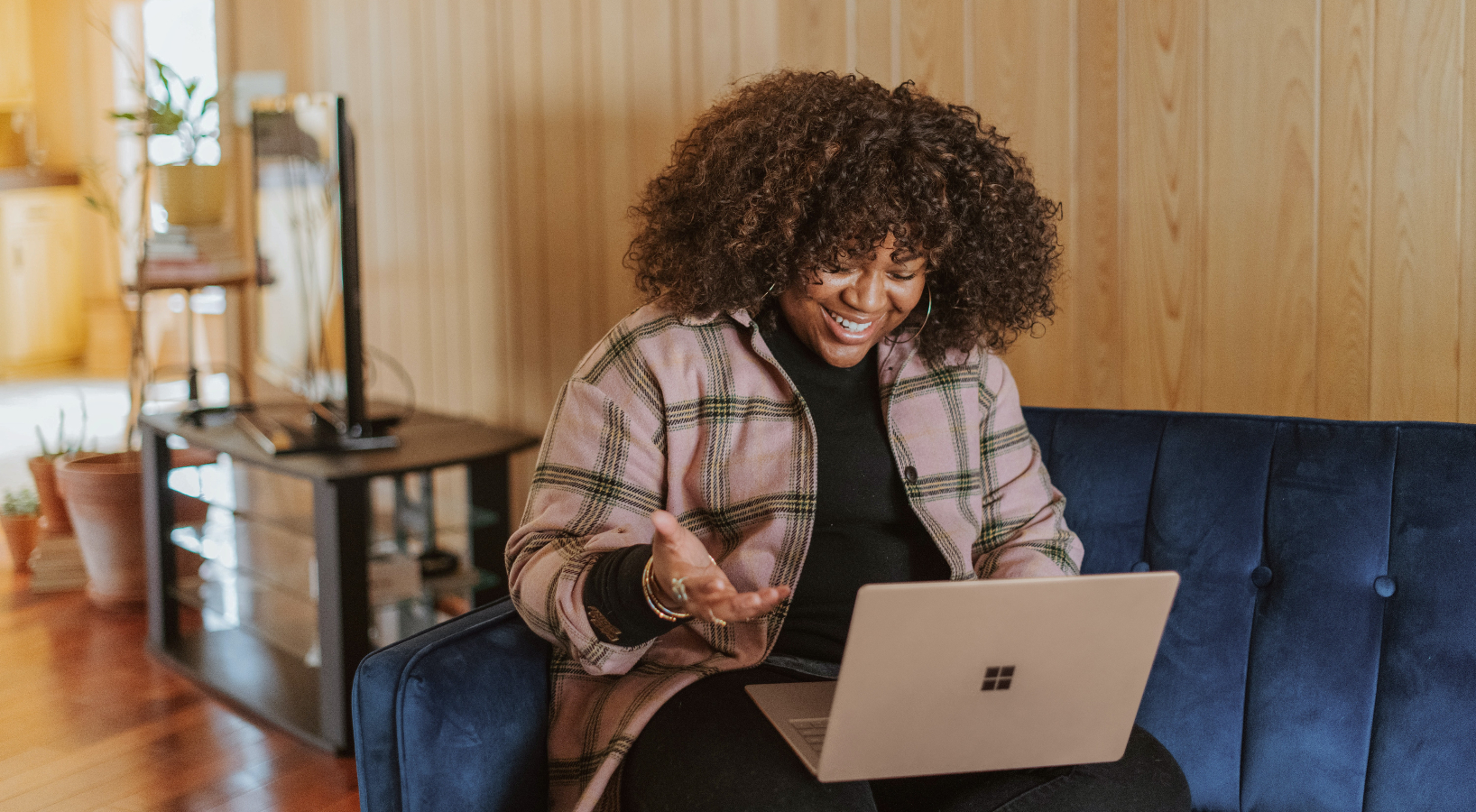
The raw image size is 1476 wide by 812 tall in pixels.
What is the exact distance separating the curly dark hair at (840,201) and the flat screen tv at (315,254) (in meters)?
1.06

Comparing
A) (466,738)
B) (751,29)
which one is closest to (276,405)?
(751,29)

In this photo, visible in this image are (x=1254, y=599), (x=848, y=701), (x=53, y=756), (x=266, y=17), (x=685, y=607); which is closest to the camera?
(x=848, y=701)

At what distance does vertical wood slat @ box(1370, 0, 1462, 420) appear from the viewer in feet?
4.91

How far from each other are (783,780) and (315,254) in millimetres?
1777

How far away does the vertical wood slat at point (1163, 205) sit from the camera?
5.51 ft

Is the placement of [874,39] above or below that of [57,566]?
above

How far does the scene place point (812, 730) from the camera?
116cm

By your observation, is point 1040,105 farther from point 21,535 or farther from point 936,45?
point 21,535

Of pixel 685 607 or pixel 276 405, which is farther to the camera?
pixel 276 405

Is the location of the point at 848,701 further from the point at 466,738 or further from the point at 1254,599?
the point at 1254,599

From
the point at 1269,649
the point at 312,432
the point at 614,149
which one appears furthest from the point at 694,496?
the point at 312,432

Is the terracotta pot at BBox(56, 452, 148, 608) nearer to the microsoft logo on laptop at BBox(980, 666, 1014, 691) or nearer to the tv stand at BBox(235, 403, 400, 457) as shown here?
the tv stand at BBox(235, 403, 400, 457)

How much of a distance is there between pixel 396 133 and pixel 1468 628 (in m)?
2.35

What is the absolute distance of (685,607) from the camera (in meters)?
1.11
